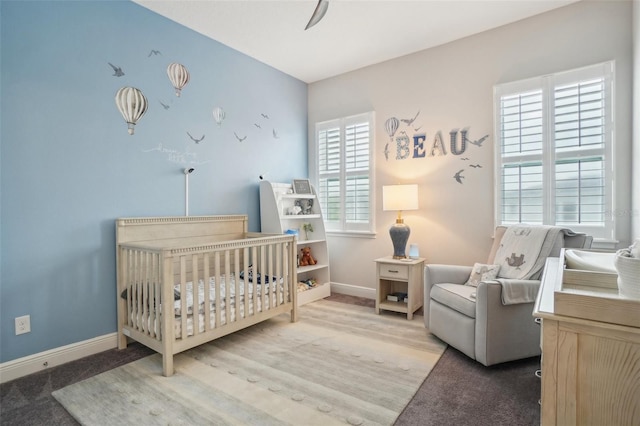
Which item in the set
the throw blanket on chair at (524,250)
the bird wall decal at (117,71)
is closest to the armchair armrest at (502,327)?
the throw blanket on chair at (524,250)

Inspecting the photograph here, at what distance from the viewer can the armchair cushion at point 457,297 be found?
7.29 ft

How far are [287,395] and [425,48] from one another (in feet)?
11.0

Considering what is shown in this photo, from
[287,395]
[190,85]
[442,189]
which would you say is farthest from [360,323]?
[190,85]

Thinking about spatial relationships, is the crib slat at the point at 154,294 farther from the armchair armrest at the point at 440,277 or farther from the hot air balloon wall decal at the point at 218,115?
the armchair armrest at the point at 440,277

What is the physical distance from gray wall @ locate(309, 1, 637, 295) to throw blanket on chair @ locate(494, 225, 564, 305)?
513 millimetres

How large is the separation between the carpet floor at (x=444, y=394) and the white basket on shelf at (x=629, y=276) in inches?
42.6

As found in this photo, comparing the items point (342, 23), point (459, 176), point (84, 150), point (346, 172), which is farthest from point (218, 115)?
point (459, 176)

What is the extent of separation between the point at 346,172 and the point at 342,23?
1.60 metres

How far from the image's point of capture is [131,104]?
256cm

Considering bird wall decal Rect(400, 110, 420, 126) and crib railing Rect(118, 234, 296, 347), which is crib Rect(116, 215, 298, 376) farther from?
bird wall decal Rect(400, 110, 420, 126)

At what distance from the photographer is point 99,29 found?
94.3 inches

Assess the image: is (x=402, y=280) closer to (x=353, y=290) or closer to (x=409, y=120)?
(x=353, y=290)

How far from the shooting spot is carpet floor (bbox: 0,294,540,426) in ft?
5.31

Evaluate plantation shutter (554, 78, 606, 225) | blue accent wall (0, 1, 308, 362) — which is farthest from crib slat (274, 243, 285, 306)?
plantation shutter (554, 78, 606, 225)
